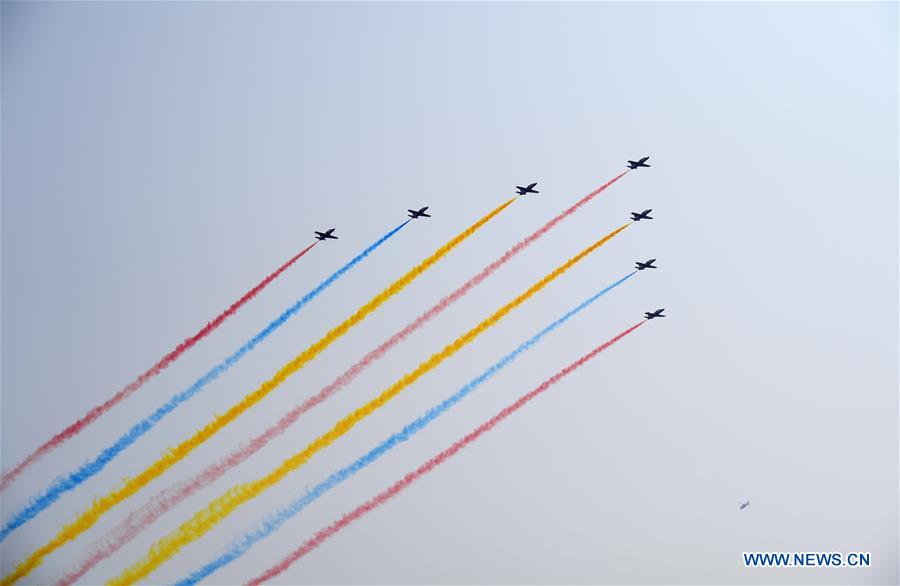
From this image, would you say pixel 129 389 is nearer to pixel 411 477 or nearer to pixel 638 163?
pixel 411 477

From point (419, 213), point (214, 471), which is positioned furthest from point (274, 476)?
point (419, 213)

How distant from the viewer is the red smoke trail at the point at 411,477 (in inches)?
1147

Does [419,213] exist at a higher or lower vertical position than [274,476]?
higher

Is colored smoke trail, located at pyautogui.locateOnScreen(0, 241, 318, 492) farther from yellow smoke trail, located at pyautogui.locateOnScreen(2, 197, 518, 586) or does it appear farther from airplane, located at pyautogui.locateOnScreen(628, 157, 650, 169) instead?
airplane, located at pyautogui.locateOnScreen(628, 157, 650, 169)

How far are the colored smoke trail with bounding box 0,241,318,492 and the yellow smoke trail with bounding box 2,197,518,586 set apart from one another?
8.38 feet

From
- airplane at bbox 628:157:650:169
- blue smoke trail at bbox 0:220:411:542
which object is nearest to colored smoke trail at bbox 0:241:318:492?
blue smoke trail at bbox 0:220:411:542

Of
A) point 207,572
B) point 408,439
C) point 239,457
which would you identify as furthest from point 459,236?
point 207,572

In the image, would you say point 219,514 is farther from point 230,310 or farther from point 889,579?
point 889,579

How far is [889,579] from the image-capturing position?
30.8 meters

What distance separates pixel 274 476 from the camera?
1133 inches

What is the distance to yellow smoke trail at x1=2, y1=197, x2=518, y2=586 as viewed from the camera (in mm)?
A: 28453

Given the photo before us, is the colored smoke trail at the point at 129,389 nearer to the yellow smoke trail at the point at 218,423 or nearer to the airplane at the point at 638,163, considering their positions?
the yellow smoke trail at the point at 218,423

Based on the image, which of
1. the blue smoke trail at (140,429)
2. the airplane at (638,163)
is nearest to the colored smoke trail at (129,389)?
the blue smoke trail at (140,429)

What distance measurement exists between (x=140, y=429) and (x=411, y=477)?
743 cm
